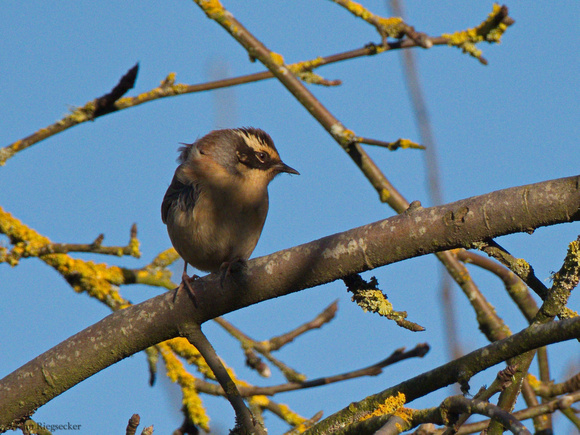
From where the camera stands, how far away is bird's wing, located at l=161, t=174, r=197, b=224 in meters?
4.94

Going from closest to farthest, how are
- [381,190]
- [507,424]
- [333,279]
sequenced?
[507,424]
[333,279]
[381,190]

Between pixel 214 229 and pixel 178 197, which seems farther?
pixel 178 197

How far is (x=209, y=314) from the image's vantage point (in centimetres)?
329

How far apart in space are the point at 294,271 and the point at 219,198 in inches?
79.0

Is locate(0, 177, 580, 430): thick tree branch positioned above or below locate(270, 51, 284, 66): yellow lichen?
below

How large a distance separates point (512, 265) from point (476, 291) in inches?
74.4

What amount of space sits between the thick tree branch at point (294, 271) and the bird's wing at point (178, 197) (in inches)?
61.6

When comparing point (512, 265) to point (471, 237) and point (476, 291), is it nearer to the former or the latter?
point (471, 237)

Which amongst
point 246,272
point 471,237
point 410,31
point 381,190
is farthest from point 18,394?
point 410,31

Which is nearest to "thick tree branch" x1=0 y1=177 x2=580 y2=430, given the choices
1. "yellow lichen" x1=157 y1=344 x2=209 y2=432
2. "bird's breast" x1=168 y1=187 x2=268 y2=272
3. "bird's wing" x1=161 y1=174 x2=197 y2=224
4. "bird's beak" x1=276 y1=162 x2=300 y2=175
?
"yellow lichen" x1=157 y1=344 x2=209 y2=432

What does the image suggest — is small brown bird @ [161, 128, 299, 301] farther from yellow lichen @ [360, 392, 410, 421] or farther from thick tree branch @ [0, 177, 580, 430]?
yellow lichen @ [360, 392, 410, 421]

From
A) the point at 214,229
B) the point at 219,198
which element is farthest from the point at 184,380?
the point at 219,198

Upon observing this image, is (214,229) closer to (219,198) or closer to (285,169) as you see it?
(219,198)

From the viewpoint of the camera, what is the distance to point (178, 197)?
5070 mm
